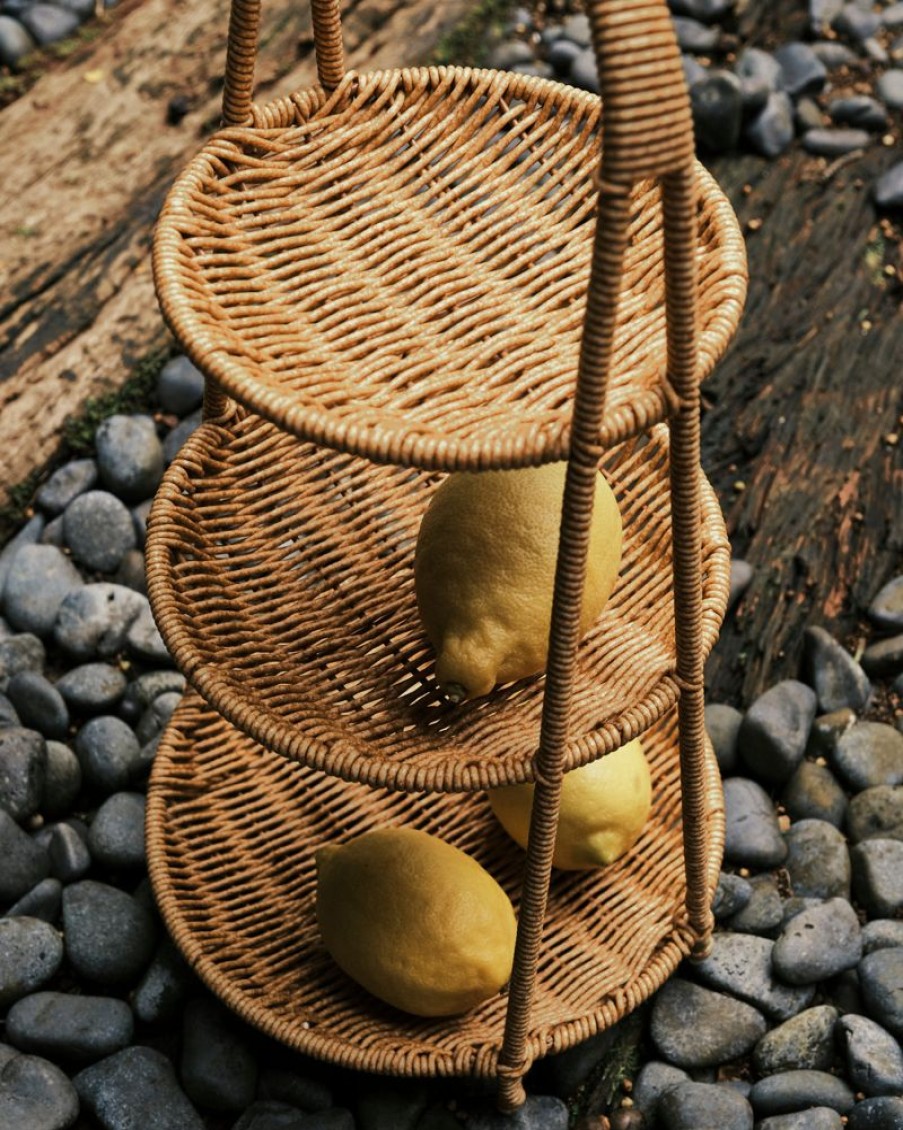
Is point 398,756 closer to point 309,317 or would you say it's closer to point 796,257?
point 309,317

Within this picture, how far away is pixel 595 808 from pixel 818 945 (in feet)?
0.97

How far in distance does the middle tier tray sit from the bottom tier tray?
265 mm

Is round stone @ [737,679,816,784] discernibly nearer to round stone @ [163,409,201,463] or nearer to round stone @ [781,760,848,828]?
round stone @ [781,760,848,828]

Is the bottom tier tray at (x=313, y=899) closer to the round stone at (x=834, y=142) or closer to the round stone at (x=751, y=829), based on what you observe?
the round stone at (x=751, y=829)

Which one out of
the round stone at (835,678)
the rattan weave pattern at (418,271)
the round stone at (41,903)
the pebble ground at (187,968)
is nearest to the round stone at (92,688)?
the pebble ground at (187,968)

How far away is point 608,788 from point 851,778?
1.33 ft

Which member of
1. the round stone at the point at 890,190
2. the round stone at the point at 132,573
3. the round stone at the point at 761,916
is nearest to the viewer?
the round stone at the point at 761,916

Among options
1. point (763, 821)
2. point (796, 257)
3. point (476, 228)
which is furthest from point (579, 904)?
point (796, 257)

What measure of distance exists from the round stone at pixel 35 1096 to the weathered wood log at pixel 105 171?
0.86 meters

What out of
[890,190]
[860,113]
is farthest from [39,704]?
[860,113]

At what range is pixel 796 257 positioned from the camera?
90.7 inches

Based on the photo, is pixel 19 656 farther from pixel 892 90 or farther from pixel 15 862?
pixel 892 90

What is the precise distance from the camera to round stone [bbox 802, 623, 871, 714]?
1.81m

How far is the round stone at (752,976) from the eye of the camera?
1.53 meters
